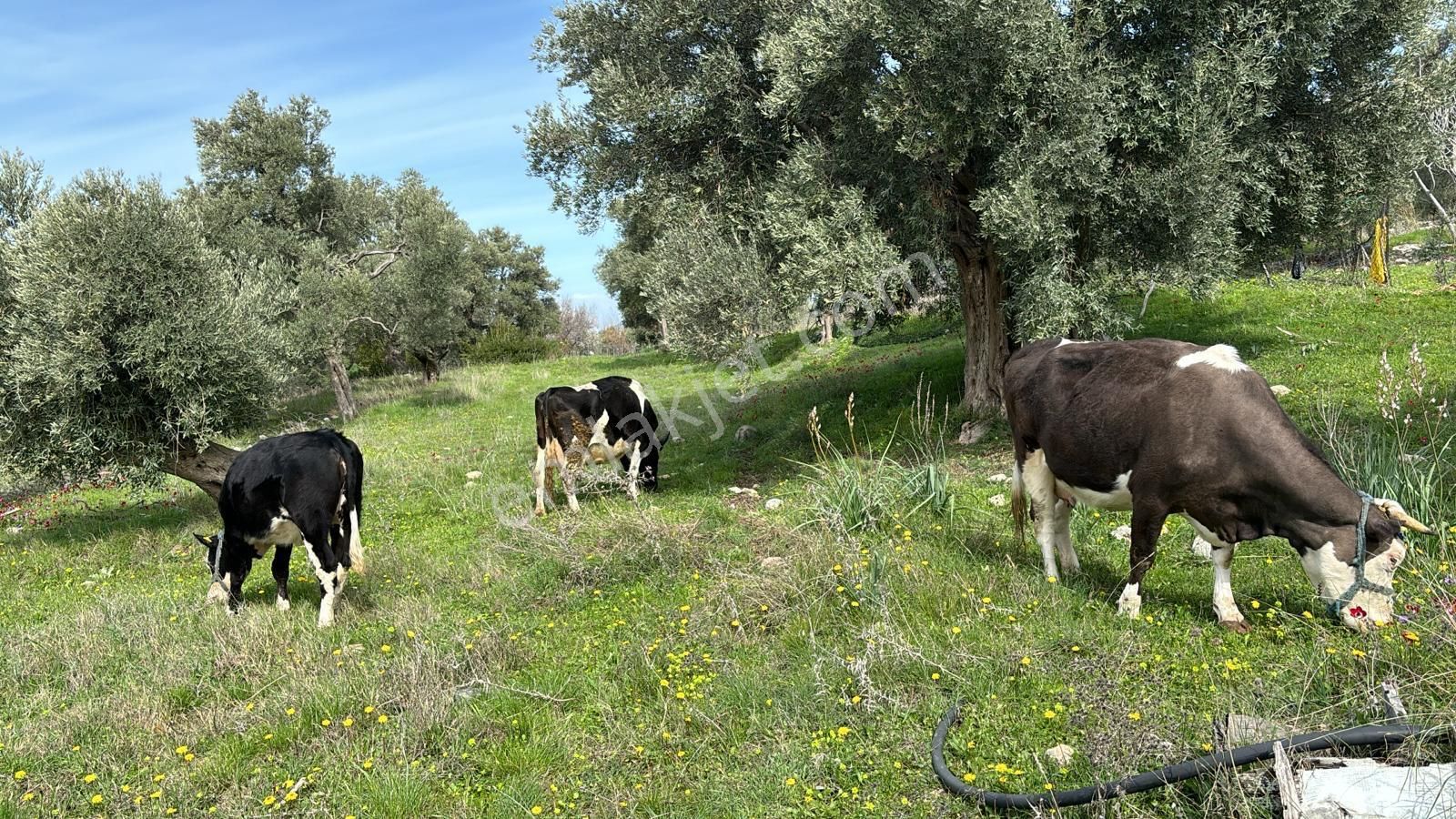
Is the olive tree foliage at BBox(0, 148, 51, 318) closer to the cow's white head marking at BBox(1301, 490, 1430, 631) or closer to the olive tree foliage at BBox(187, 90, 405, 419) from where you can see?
the olive tree foliage at BBox(187, 90, 405, 419)

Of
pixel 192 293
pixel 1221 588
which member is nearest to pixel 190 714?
pixel 1221 588

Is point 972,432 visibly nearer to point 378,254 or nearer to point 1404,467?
point 1404,467

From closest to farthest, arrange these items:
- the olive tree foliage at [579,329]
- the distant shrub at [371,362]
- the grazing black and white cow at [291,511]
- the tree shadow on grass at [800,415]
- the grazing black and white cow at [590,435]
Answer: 1. the grazing black and white cow at [291,511]
2. the grazing black and white cow at [590,435]
3. the tree shadow on grass at [800,415]
4. the distant shrub at [371,362]
5. the olive tree foliage at [579,329]

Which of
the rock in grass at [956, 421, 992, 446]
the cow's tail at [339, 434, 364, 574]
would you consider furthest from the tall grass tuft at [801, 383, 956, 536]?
the cow's tail at [339, 434, 364, 574]

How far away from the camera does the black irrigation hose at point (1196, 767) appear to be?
3.84m

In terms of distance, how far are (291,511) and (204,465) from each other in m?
6.59

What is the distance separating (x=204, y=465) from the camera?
1398cm

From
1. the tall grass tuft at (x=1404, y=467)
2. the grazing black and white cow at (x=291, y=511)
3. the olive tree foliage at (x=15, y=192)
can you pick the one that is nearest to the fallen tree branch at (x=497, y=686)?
the grazing black and white cow at (x=291, y=511)

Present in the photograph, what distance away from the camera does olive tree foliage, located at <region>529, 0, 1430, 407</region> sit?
35.7 feet

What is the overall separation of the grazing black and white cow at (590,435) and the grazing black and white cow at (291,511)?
14.5ft

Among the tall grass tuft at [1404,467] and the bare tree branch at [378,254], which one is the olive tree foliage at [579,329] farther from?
the tall grass tuft at [1404,467]

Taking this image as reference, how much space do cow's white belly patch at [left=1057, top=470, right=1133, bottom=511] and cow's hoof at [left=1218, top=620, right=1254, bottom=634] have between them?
3.69ft

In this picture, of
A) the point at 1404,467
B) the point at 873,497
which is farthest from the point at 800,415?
the point at 1404,467

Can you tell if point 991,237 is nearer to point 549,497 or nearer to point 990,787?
point 549,497
